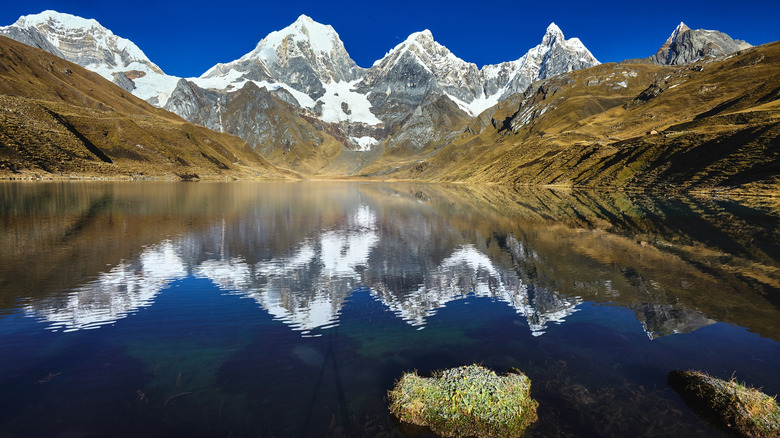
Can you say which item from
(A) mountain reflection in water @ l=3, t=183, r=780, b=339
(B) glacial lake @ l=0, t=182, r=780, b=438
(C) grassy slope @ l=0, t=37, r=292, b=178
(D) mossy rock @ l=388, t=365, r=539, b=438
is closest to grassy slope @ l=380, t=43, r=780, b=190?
(A) mountain reflection in water @ l=3, t=183, r=780, b=339

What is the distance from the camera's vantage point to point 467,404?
33.2 ft

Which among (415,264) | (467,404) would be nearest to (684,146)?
(415,264)

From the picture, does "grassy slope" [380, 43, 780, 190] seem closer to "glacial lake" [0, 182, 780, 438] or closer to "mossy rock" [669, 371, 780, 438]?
"glacial lake" [0, 182, 780, 438]

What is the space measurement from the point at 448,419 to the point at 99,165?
614ft

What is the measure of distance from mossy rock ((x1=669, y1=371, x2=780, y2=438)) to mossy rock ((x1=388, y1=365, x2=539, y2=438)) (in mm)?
4874

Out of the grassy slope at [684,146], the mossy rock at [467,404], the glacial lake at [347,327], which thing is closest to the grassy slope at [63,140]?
the glacial lake at [347,327]

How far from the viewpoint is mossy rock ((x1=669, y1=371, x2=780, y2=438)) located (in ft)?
31.3

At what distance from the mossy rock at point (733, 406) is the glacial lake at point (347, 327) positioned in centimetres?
50

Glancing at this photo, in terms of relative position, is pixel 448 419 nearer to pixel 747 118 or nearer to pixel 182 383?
pixel 182 383

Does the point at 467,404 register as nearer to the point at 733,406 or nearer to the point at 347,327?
the point at 733,406

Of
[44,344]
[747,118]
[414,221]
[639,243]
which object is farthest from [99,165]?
[747,118]

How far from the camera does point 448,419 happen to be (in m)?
9.95

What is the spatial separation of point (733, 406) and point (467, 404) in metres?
7.38

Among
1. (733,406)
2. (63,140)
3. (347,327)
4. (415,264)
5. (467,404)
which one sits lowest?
(347,327)
